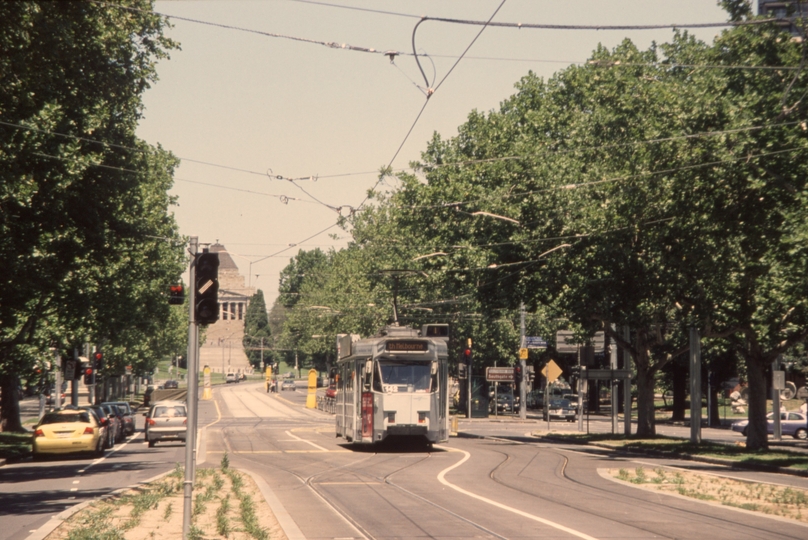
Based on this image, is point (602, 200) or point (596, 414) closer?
point (602, 200)

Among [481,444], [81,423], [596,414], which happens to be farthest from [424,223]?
[596,414]

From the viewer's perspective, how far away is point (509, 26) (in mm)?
15227

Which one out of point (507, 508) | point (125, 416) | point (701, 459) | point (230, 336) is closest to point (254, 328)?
point (230, 336)

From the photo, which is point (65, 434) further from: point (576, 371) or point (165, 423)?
point (576, 371)

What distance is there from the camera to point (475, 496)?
18484mm

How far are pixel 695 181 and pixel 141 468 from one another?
16.2 metres

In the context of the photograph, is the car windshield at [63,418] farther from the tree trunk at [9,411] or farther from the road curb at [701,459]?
the road curb at [701,459]

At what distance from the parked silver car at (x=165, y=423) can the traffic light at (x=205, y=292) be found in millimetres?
25893

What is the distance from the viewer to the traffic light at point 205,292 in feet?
41.2

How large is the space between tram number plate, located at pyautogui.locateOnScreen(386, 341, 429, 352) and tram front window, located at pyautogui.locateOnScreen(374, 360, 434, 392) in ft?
1.40

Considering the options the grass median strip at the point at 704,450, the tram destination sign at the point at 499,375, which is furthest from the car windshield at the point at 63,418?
the tram destination sign at the point at 499,375

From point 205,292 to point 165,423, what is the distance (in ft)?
86.8

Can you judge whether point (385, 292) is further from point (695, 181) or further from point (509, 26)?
point (509, 26)

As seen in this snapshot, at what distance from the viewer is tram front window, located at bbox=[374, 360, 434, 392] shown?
30781 mm
